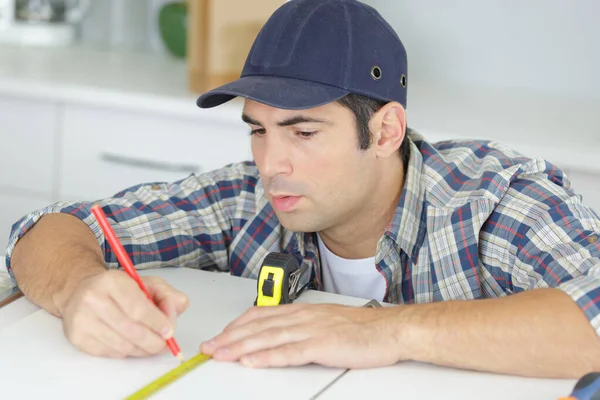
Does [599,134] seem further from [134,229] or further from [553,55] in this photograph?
[134,229]

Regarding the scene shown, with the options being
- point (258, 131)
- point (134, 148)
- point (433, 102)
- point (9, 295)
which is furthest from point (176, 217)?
point (433, 102)

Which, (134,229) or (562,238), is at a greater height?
(562,238)

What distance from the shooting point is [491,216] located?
167 cm

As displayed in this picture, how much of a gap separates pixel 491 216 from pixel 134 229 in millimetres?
634

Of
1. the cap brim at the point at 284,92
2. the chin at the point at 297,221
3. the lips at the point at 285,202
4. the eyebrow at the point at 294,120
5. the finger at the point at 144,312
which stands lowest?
the finger at the point at 144,312

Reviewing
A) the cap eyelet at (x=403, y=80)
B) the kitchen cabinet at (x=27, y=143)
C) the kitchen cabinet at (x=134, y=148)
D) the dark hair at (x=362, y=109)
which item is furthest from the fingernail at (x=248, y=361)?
the kitchen cabinet at (x=27, y=143)

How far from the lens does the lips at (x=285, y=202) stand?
1.65 meters

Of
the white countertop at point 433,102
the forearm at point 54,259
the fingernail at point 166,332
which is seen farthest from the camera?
the white countertop at point 433,102

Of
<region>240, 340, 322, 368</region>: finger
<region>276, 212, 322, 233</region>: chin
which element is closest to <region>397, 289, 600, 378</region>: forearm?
<region>240, 340, 322, 368</region>: finger

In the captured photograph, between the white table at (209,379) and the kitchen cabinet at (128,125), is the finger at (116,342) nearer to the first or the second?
the white table at (209,379)

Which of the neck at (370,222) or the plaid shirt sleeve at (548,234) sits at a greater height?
the plaid shirt sleeve at (548,234)

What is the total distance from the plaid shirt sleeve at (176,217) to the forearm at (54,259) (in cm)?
3

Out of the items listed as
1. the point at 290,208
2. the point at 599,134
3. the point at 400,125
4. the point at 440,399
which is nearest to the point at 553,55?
the point at 599,134

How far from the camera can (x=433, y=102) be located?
111 inches
